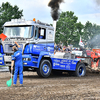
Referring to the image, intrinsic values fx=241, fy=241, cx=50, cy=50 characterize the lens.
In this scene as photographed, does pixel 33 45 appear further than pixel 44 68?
No

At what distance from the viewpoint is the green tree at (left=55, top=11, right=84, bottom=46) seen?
69625 mm

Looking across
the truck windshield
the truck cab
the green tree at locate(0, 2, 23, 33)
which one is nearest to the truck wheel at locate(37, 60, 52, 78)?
the truck cab

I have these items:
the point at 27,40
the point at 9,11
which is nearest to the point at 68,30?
the point at 9,11

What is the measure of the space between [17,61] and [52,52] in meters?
→ 4.70

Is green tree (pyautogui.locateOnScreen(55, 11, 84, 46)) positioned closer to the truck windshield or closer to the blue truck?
the blue truck

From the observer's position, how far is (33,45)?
12.8 metres

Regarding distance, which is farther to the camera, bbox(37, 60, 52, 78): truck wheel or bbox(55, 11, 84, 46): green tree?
bbox(55, 11, 84, 46): green tree

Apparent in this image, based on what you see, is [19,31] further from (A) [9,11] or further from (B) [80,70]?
(A) [9,11]

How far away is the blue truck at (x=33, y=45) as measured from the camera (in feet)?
41.5

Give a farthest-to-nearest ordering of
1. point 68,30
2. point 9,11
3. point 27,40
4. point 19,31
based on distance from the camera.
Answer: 1. point 68,30
2. point 9,11
3. point 19,31
4. point 27,40

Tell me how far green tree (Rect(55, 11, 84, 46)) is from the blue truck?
179 ft

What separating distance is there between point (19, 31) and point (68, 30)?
188 feet

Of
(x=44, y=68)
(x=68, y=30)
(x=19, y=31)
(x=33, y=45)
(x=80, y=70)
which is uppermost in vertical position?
(x=68, y=30)

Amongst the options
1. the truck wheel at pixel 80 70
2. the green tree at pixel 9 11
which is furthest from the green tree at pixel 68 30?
the truck wheel at pixel 80 70
